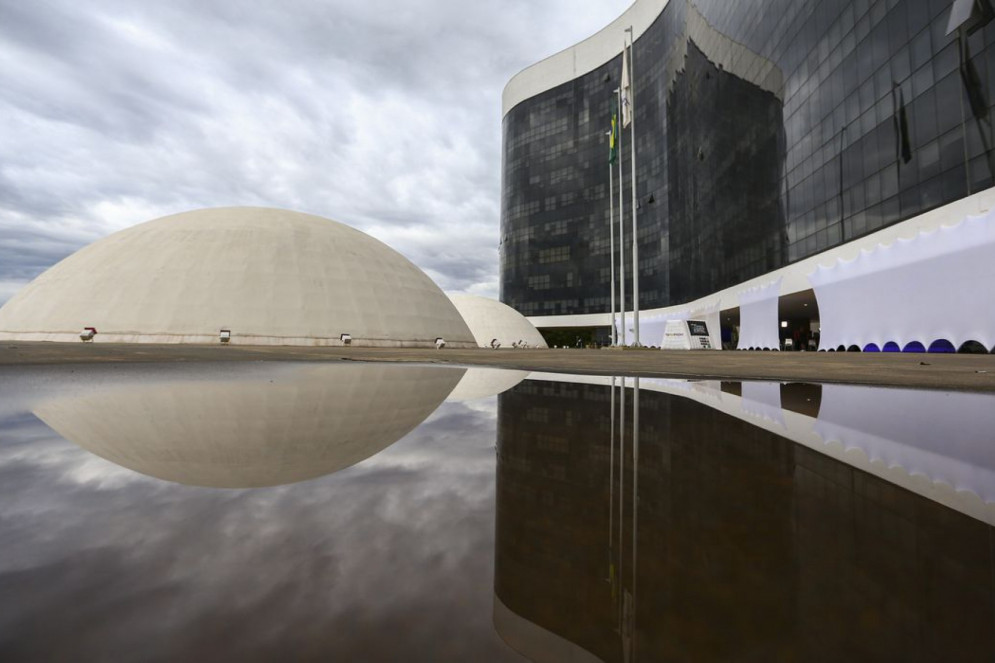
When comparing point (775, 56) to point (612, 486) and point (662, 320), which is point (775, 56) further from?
point (612, 486)

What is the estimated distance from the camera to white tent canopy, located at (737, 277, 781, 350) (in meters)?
32.1

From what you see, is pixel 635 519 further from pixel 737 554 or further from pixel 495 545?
pixel 495 545

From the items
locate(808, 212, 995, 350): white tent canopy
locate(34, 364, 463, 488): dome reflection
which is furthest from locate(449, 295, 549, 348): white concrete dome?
locate(34, 364, 463, 488): dome reflection

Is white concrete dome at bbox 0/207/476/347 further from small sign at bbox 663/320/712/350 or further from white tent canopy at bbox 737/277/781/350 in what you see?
white tent canopy at bbox 737/277/781/350

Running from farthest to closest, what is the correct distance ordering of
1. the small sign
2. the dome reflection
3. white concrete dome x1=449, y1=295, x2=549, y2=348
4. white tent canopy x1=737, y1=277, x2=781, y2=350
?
white concrete dome x1=449, y1=295, x2=549, y2=348 → the small sign → white tent canopy x1=737, y1=277, x2=781, y2=350 → the dome reflection

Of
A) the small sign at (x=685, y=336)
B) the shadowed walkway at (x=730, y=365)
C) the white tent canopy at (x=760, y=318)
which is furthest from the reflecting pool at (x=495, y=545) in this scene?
the white tent canopy at (x=760, y=318)

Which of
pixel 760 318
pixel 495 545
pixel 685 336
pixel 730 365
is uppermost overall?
pixel 760 318

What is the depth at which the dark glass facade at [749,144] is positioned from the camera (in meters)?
20.7

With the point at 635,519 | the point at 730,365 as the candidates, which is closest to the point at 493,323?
the point at 730,365

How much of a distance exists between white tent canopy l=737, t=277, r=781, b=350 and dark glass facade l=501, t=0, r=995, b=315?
223 centimetres

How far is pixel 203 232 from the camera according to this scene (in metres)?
29.6

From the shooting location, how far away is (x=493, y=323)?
4994 centimetres

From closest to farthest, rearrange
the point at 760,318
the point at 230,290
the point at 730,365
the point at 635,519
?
the point at 635,519, the point at 730,365, the point at 230,290, the point at 760,318

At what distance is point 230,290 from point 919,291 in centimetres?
3129
